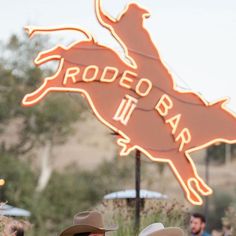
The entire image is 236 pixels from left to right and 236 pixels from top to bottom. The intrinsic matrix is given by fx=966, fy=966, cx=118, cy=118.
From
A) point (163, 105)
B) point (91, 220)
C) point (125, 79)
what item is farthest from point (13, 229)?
point (163, 105)

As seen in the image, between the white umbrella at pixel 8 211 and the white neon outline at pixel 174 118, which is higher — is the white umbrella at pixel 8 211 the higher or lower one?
the lower one

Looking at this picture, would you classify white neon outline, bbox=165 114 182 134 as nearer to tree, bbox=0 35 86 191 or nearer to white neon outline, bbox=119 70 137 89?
white neon outline, bbox=119 70 137 89

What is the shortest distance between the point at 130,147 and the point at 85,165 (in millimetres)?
64832

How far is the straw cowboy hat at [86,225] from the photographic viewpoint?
6541 mm

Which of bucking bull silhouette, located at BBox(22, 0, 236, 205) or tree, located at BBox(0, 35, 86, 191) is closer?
bucking bull silhouette, located at BBox(22, 0, 236, 205)

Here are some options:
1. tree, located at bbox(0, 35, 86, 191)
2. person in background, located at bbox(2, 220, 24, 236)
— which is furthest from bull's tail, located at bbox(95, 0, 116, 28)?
tree, located at bbox(0, 35, 86, 191)

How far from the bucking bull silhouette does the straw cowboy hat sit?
22.2 ft

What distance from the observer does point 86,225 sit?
6.57 meters

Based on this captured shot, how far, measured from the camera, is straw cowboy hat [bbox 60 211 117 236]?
21.5 feet

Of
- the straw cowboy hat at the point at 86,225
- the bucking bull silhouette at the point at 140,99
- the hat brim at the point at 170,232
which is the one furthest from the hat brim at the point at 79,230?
the bucking bull silhouette at the point at 140,99

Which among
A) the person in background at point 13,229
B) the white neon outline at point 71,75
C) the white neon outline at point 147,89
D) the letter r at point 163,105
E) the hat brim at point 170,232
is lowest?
the person in background at point 13,229

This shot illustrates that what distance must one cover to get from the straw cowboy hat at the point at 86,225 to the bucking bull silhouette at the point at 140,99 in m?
6.76

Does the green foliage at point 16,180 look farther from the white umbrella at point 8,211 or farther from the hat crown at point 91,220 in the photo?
the hat crown at point 91,220

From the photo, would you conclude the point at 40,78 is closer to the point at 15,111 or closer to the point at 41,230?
the point at 15,111
